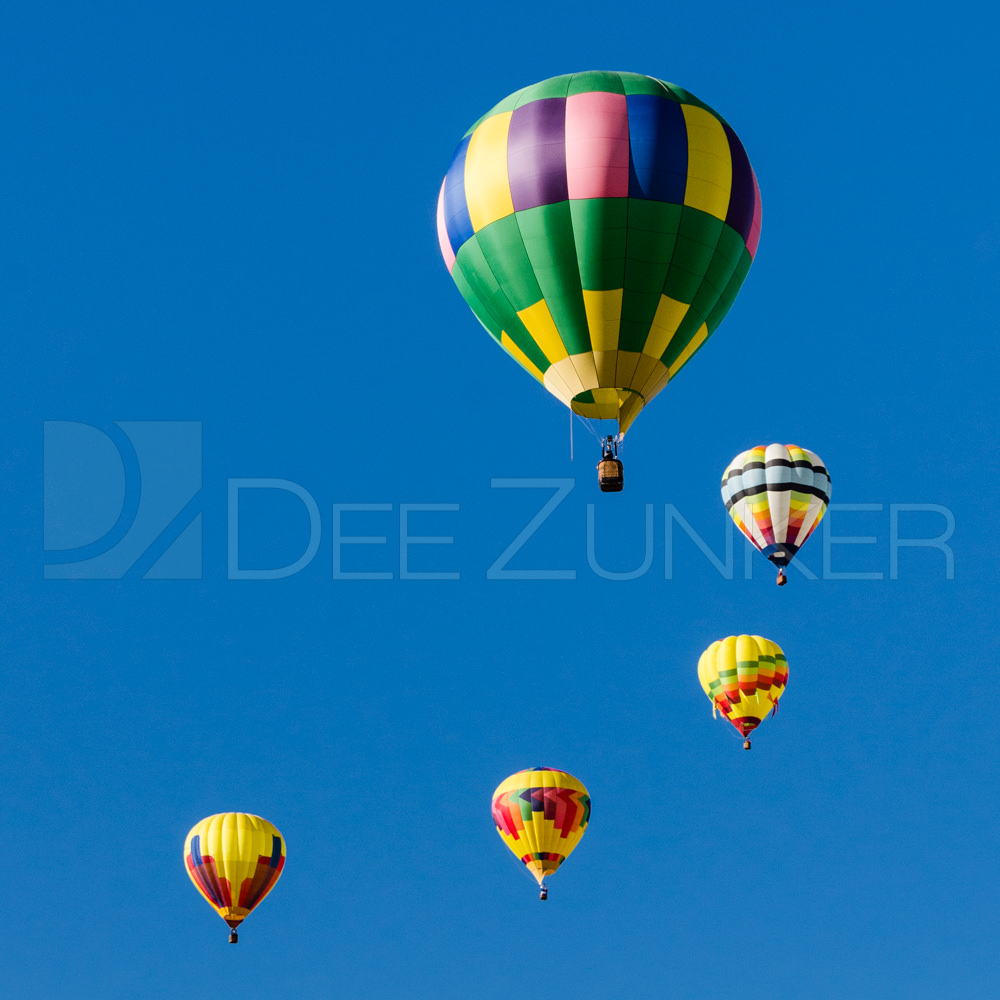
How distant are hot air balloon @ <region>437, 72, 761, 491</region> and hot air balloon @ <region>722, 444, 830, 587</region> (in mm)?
5708

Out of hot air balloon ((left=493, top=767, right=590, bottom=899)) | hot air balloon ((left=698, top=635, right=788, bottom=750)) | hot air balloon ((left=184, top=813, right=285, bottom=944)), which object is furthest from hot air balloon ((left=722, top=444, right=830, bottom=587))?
hot air balloon ((left=184, top=813, right=285, bottom=944))

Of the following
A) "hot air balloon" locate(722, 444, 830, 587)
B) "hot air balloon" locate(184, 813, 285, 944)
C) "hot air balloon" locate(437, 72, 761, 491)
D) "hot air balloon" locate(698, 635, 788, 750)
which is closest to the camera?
"hot air balloon" locate(437, 72, 761, 491)

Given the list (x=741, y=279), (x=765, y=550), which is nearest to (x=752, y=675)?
(x=765, y=550)

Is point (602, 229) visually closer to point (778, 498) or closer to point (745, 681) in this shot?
point (778, 498)

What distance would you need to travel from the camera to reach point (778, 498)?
104 feet

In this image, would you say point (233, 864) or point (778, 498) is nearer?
point (233, 864)

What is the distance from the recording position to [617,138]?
2544 cm

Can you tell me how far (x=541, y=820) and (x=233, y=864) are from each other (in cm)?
457

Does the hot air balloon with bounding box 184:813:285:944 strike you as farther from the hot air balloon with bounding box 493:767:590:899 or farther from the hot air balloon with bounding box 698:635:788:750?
the hot air balloon with bounding box 698:635:788:750

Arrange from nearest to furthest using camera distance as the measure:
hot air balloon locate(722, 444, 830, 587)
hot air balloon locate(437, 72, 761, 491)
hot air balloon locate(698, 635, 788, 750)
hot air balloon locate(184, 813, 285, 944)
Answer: hot air balloon locate(437, 72, 761, 491) < hot air balloon locate(184, 813, 285, 944) < hot air balloon locate(722, 444, 830, 587) < hot air balloon locate(698, 635, 788, 750)

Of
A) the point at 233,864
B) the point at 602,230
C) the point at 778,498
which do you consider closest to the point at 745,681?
the point at 778,498

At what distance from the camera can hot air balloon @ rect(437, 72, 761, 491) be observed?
998 inches

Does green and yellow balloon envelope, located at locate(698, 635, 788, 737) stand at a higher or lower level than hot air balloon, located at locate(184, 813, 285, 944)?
higher

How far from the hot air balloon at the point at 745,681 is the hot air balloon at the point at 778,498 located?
1.97 m
